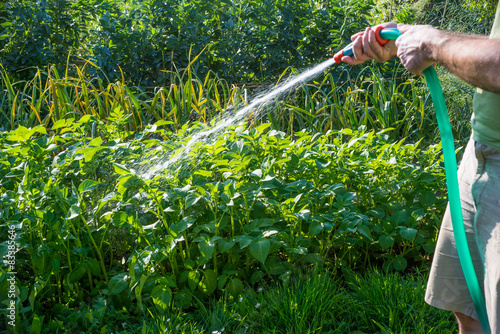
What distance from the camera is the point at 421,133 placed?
4102 millimetres

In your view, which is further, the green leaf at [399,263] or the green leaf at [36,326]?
the green leaf at [399,263]

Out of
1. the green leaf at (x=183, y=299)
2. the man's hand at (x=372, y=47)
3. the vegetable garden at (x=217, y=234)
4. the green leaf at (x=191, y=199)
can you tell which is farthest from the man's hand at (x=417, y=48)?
the green leaf at (x=183, y=299)

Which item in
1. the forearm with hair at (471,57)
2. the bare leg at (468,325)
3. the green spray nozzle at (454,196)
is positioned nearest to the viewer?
the forearm with hair at (471,57)

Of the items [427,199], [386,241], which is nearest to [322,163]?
[386,241]

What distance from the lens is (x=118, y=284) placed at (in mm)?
2027

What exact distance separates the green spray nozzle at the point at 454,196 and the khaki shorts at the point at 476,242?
4 cm

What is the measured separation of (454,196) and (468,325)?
0.55 meters

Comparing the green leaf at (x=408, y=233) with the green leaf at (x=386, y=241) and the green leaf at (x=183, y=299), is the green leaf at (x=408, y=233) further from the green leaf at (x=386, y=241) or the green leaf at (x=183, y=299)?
Answer: the green leaf at (x=183, y=299)

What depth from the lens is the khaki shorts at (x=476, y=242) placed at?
131 cm

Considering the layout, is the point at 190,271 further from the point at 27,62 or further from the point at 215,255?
the point at 27,62

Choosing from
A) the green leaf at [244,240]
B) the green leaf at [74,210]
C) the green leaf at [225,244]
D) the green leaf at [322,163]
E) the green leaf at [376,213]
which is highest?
the green leaf at [74,210]

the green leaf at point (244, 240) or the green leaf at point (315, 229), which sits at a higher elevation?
the green leaf at point (244, 240)

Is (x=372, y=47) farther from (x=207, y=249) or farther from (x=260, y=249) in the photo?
(x=207, y=249)

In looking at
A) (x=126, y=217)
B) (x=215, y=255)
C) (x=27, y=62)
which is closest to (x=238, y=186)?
(x=215, y=255)
